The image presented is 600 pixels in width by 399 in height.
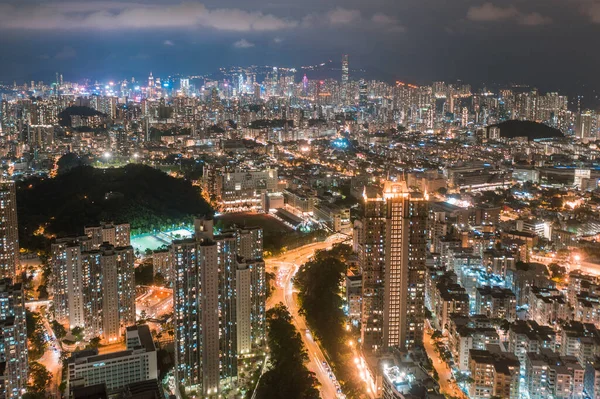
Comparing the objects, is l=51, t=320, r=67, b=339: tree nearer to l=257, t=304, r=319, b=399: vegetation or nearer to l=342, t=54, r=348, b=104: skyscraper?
l=257, t=304, r=319, b=399: vegetation

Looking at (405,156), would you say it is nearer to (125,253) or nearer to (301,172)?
(301,172)

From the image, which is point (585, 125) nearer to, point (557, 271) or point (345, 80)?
point (345, 80)

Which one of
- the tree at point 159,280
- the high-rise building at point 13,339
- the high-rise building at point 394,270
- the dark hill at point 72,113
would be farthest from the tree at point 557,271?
the dark hill at point 72,113

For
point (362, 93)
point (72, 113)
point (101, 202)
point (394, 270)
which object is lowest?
point (394, 270)

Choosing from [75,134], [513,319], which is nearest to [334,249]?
[513,319]

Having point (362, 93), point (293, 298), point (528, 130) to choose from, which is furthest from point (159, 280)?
point (362, 93)

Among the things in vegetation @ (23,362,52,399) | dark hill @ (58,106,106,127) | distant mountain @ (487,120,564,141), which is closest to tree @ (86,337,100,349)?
vegetation @ (23,362,52,399)
